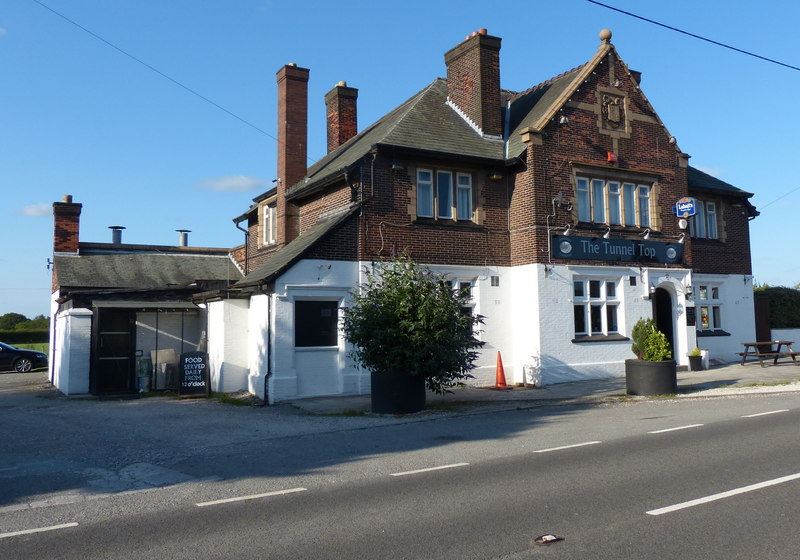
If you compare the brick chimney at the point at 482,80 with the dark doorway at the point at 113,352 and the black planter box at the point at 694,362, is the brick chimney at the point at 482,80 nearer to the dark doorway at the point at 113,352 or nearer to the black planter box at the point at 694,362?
the black planter box at the point at 694,362

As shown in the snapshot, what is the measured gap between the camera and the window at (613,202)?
2038 cm

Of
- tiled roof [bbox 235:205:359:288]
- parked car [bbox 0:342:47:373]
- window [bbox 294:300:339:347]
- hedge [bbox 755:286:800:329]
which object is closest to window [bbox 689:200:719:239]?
hedge [bbox 755:286:800:329]

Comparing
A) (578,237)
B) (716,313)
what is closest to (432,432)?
(578,237)

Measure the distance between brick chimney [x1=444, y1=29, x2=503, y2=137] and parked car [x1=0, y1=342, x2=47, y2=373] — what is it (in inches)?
856

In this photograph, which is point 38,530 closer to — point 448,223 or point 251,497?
point 251,497

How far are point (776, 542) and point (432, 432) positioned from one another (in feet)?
22.6

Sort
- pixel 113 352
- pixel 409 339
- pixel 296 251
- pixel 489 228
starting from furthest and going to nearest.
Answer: pixel 113 352, pixel 489 228, pixel 296 251, pixel 409 339

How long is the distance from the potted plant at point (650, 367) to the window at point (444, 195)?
575cm

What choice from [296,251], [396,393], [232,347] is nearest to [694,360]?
[396,393]

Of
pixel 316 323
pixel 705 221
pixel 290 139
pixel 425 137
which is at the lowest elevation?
pixel 316 323

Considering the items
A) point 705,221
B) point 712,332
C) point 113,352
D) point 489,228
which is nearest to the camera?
point 489,228

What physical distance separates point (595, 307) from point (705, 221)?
740cm

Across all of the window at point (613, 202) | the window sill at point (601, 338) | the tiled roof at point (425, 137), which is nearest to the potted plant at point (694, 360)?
the window sill at point (601, 338)

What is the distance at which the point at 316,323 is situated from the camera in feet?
56.7
